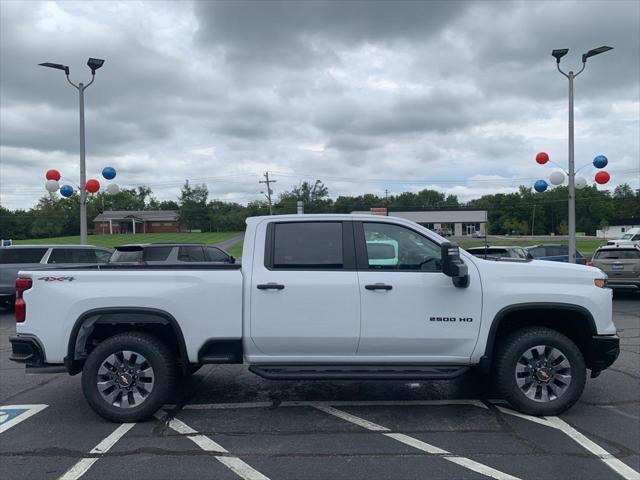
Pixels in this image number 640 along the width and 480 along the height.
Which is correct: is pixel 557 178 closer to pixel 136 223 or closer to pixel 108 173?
pixel 108 173

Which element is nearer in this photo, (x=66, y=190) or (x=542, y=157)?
(x=542, y=157)

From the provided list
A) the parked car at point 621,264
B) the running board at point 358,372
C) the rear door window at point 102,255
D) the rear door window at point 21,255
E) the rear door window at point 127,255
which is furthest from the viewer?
the rear door window at point 102,255

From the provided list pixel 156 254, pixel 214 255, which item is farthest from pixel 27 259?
pixel 214 255

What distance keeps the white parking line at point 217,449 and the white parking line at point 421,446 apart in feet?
4.21

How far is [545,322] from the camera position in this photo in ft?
17.6

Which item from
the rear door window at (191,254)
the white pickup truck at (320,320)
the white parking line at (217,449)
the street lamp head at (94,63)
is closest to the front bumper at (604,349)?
the white pickup truck at (320,320)

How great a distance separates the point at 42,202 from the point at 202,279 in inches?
4527

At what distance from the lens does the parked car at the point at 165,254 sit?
12.8 meters

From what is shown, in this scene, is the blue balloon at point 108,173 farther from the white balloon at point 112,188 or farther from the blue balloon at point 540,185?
the blue balloon at point 540,185

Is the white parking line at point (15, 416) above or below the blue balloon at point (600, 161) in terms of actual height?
below

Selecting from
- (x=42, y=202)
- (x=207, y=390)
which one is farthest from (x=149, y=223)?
(x=207, y=390)

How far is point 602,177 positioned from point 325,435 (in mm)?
18359

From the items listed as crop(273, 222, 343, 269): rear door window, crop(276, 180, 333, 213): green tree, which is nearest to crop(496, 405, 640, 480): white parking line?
crop(273, 222, 343, 269): rear door window

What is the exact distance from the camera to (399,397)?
228 inches
